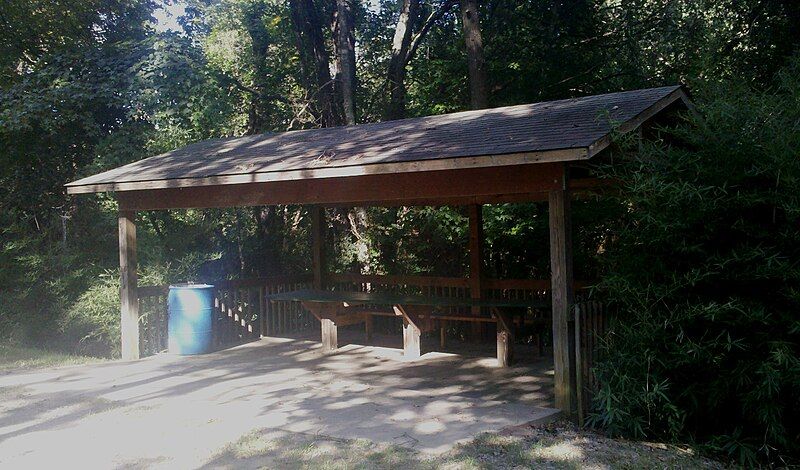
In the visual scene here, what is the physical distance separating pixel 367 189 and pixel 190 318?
355cm

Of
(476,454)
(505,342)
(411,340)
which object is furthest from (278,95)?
(476,454)

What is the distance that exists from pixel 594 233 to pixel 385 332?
382 centimetres

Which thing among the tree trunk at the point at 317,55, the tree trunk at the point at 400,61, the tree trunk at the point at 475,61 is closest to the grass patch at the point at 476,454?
the tree trunk at the point at 475,61

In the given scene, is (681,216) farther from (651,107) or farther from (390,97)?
(390,97)

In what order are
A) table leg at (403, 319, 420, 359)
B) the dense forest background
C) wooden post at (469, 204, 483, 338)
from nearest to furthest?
table leg at (403, 319, 420, 359)
wooden post at (469, 204, 483, 338)
the dense forest background

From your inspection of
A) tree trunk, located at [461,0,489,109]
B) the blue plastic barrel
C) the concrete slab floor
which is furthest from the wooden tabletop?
tree trunk, located at [461,0,489,109]

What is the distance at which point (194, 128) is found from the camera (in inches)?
589

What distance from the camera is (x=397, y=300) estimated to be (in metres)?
9.77

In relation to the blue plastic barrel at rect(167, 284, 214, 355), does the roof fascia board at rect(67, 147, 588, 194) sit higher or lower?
higher

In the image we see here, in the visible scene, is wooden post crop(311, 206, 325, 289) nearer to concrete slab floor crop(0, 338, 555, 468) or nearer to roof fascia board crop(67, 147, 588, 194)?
concrete slab floor crop(0, 338, 555, 468)

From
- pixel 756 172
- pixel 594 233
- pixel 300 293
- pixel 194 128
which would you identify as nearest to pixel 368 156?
pixel 756 172

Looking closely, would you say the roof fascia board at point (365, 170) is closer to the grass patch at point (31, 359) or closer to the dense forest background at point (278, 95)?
the grass patch at point (31, 359)

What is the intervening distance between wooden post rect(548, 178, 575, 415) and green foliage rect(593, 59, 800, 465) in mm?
433

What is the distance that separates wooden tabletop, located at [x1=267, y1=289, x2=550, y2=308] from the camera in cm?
885
